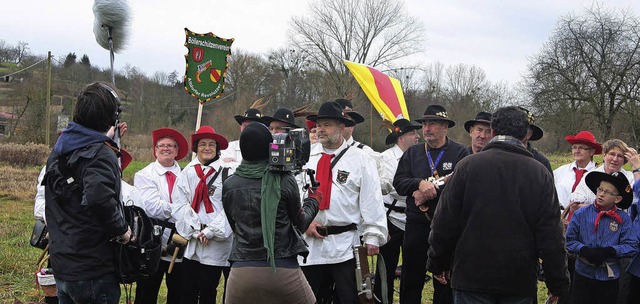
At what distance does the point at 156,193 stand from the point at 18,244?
5.77 m

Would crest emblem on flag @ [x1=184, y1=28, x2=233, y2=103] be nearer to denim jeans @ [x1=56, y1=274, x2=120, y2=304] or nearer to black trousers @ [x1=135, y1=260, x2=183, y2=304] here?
black trousers @ [x1=135, y1=260, x2=183, y2=304]

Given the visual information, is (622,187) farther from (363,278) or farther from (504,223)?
(363,278)

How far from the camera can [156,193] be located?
555 cm

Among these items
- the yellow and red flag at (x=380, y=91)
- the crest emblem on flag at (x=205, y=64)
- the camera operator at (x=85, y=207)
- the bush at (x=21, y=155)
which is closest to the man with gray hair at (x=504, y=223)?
the camera operator at (x=85, y=207)

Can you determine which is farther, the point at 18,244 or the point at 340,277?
the point at 18,244

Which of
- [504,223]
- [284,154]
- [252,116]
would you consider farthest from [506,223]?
[252,116]

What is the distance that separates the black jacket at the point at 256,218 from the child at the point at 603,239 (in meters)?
2.99

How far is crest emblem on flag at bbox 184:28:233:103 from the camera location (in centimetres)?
746

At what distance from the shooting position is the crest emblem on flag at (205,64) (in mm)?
7457

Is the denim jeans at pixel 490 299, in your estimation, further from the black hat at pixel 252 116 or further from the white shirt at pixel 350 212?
the black hat at pixel 252 116

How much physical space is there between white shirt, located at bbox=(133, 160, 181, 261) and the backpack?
3.32 ft

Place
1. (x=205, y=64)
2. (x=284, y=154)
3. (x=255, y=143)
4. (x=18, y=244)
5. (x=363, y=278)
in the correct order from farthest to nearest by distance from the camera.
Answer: (x=18, y=244)
(x=205, y=64)
(x=363, y=278)
(x=255, y=143)
(x=284, y=154)

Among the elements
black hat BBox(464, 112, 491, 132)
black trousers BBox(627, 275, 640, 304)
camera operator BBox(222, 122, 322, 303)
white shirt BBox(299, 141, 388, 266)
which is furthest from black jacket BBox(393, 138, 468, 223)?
camera operator BBox(222, 122, 322, 303)

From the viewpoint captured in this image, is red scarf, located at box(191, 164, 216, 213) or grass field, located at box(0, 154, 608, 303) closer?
red scarf, located at box(191, 164, 216, 213)
